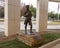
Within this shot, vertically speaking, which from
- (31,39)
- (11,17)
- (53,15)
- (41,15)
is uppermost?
(53,15)

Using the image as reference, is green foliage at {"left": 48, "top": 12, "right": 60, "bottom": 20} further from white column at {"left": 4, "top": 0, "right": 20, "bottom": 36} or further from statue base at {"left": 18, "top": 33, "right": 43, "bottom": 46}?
statue base at {"left": 18, "top": 33, "right": 43, "bottom": 46}

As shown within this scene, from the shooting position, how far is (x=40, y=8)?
16.0m

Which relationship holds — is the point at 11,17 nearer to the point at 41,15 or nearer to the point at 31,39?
the point at 31,39

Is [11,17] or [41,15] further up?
[41,15]

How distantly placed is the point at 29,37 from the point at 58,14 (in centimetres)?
3327

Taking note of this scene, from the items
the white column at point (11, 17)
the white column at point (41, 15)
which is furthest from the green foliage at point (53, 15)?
the white column at point (11, 17)

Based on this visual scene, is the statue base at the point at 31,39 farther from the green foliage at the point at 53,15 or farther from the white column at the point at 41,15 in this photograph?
the green foliage at the point at 53,15

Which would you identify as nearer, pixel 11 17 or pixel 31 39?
pixel 31 39

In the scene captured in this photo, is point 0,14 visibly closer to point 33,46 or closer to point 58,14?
point 58,14

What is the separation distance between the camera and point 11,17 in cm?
1222

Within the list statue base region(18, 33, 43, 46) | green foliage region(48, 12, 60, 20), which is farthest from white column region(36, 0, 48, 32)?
green foliage region(48, 12, 60, 20)

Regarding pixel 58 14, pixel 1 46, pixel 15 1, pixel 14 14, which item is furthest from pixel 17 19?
pixel 58 14

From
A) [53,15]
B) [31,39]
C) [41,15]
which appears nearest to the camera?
→ [31,39]

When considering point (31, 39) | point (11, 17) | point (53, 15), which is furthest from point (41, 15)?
point (53, 15)
